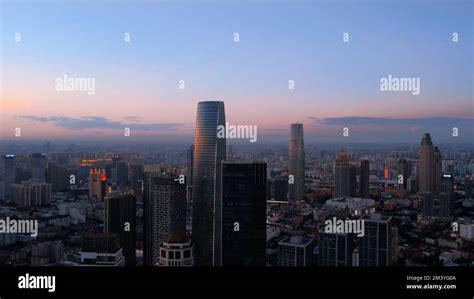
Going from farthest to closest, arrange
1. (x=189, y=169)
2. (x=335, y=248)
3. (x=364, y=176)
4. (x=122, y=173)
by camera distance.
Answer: (x=189, y=169), (x=122, y=173), (x=364, y=176), (x=335, y=248)

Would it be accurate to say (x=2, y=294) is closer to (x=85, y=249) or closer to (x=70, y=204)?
(x=85, y=249)

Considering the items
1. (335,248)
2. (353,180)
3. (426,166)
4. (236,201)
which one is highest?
(426,166)

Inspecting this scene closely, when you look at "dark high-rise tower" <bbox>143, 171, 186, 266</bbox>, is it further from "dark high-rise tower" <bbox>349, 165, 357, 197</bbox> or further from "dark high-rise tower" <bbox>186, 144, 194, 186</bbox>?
"dark high-rise tower" <bbox>349, 165, 357, 197</bbox>

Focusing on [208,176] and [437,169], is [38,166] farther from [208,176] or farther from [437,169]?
[437,169]

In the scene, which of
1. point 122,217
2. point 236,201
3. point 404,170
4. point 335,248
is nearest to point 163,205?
point 122,217

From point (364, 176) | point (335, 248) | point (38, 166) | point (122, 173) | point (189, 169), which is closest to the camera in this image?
point (335, 248)

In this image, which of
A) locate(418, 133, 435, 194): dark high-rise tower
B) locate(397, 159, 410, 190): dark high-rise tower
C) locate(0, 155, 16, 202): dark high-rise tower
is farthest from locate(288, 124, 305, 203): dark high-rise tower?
locate(0, 155, 16, 202): dark high-rise tower

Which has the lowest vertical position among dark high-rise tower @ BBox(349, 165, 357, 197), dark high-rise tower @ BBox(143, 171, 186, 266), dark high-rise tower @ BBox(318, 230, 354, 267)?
dark high-rise tower @ BBox(318, 230, 354, 267)
